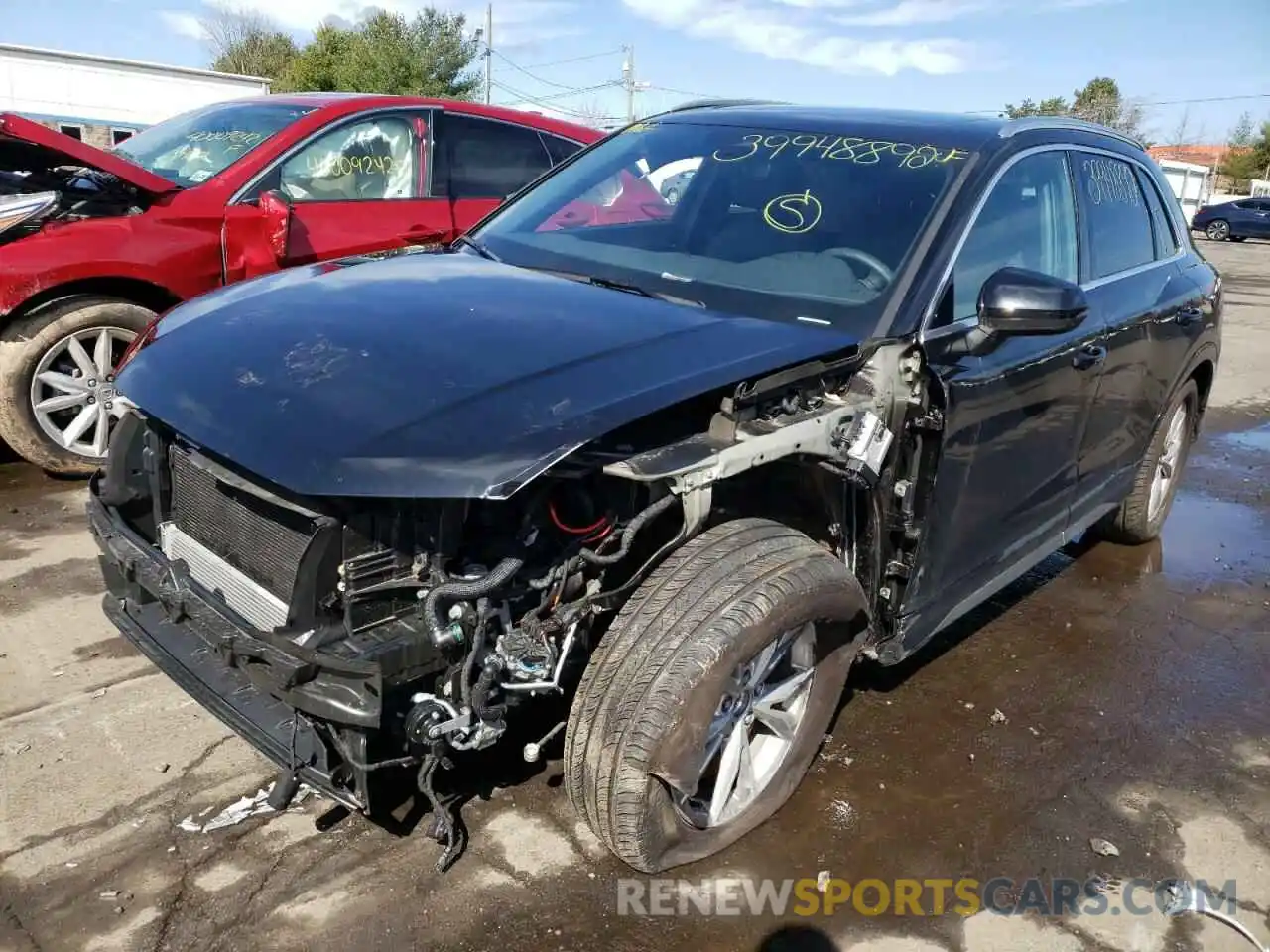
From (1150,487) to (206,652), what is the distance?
13.8 feet

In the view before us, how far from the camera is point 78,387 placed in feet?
16.0

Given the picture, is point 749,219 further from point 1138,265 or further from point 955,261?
point 1138,265

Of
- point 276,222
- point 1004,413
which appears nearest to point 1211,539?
point 1004,413

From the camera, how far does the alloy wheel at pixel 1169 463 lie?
16.3ft

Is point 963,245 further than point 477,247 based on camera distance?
No

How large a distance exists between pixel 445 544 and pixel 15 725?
1.83 meters

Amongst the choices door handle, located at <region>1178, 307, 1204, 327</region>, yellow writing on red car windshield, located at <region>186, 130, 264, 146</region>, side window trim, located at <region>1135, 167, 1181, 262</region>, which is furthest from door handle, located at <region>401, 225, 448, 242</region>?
door handle, located at <region>1178, 307, 1204, 327</region>

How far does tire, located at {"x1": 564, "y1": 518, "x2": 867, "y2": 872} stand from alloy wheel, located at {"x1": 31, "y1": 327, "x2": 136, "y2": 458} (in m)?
3.48

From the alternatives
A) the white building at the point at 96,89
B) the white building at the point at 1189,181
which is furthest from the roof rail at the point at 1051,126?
the white building at the point at 1189,181

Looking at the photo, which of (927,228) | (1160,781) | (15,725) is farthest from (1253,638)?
(15,725)

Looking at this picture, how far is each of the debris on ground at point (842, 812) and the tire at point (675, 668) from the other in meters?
0.47

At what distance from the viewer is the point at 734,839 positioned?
107 inches

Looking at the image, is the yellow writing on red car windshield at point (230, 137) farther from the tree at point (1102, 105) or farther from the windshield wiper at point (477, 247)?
the tree at point (1102, 105)

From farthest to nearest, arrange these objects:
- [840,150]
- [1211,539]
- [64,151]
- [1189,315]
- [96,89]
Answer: [96,89] → [1211,539] → [64,151] → [1189,315] → [840,150]
